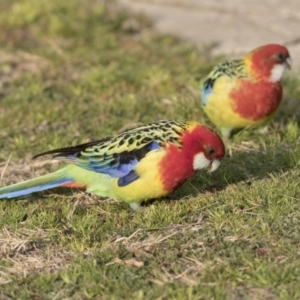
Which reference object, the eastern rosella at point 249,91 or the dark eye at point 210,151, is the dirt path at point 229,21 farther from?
the dark eye at point 210,151

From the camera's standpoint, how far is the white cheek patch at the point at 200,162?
4012 millimetres

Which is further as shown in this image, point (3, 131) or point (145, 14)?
point (145, 14)

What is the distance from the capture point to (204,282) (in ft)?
11.3

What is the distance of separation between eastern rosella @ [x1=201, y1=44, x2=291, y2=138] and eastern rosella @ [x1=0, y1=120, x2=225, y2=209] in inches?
38.5

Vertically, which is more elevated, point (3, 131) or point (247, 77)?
point (247, 77)

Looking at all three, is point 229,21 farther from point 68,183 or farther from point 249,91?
point 68,183

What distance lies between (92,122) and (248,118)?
131 cm

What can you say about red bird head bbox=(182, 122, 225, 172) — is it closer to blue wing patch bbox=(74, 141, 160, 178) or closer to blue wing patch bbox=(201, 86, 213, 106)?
blue wing patch bbox=(74, 141, 160, 178)

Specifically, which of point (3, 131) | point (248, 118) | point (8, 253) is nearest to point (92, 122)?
point (3, 131)

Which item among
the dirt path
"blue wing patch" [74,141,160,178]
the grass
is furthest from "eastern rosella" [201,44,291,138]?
the dirt path

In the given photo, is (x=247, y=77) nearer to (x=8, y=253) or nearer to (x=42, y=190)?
(x=42, y=190)

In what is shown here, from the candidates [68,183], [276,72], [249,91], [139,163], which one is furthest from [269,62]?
[68,183]

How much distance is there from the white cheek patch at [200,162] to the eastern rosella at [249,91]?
1.12 m

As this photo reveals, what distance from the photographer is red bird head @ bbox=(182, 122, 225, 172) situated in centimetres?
400
